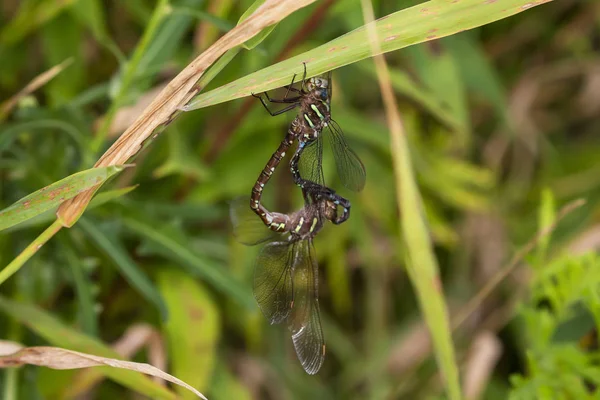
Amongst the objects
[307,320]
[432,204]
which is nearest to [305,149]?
A: [307,320]

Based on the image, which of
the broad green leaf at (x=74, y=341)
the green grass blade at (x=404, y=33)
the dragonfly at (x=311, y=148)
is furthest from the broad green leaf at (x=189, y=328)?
the green grass blade at (x=404, y=33)

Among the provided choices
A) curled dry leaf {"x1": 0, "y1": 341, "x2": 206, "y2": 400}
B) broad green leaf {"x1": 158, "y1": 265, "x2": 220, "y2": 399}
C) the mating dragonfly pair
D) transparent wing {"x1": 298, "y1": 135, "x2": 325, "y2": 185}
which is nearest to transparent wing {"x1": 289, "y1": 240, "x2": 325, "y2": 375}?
the mating dragonfly pair

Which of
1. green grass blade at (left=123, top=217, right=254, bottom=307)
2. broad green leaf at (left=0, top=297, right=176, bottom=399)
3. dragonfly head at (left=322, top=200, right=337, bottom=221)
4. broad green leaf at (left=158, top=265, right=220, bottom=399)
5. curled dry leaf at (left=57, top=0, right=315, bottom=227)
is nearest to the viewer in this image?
curled dry leaf at (left=57, top=0, right=315, bottom=227)

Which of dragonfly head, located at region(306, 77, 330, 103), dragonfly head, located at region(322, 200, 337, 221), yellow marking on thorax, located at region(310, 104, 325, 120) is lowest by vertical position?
dragonfly head, located at region(322, 200, 337, 221)

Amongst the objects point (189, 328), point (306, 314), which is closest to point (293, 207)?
point (189, 328)

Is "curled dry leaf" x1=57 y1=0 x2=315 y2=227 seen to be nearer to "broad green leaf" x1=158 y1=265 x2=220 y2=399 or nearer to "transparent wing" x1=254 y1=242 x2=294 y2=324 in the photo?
"transparent wing" x1=254 y1=242 x2=294 y2=324

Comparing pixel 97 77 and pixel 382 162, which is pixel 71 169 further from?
pixel 382 162
